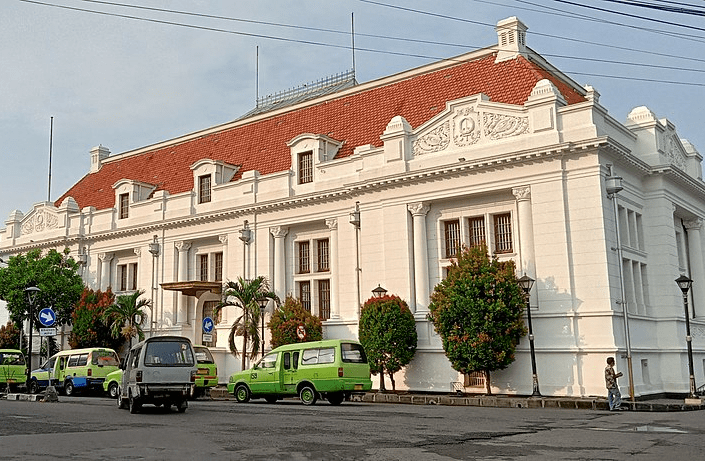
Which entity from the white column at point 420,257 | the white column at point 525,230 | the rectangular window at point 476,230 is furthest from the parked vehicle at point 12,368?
the white column at point 525,230

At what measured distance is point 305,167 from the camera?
3459cm

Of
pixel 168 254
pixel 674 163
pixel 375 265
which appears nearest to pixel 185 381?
pixel 375 265

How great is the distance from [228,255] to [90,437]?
76.7 ft

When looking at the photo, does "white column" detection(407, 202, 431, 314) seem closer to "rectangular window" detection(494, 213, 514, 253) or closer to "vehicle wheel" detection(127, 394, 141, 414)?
"rectangular window" detection(494, 213, 514, 253)

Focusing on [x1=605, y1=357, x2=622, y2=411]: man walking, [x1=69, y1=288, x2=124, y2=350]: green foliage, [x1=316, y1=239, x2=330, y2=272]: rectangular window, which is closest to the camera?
[x1=605, y1=357, x2=622, y2=411]: man walking

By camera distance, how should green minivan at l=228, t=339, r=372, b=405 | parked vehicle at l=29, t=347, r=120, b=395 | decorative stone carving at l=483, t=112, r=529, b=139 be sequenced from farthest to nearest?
parked vehicle at l=29, t=347, r=120, b=395
decorative stone carving at l=483, t=112, r=529, b=139
green minivan at l=228, t=339, r=372, b=405

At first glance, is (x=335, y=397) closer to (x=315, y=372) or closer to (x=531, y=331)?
(x=315, y=372)

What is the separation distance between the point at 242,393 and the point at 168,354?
6.00 m

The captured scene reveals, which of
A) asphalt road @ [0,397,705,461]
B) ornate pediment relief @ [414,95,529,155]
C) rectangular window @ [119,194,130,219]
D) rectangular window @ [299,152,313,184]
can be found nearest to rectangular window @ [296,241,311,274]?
rectangular window @ [299,152,313,184]

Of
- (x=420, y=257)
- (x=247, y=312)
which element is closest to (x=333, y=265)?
(x=247, y=312)

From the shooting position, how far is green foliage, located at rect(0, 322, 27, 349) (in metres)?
43.6

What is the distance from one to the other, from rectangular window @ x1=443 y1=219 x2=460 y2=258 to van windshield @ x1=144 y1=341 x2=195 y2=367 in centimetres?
1280

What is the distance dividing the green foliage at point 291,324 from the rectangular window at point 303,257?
261 cm

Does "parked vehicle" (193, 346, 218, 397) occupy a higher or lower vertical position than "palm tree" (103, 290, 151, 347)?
lower
